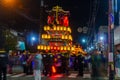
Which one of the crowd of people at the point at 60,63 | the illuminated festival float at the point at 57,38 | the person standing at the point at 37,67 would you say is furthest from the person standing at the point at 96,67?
the illuminated festival float at the point at 57,38

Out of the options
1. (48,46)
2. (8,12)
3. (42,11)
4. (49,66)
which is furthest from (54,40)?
(49,66)

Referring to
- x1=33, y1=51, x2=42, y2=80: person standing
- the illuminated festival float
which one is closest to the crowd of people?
→ x1=33, y1=51, x2=42, y2=80: person standing

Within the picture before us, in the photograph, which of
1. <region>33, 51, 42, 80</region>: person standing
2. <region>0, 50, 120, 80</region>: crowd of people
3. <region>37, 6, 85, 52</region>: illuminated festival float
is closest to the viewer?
<region>33, 51, 42, 80</region>: person standing

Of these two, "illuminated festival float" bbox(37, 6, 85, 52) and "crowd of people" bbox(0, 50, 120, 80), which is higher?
"illuminated festival float" bbox(37, 6, 85, 52)

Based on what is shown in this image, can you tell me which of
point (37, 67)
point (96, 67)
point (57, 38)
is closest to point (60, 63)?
point (96, 67)

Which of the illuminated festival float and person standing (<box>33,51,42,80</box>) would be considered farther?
the illuminated festival float

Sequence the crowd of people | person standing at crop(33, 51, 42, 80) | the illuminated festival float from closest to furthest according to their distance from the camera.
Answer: person standing at crop(33, 51, 42, 80) < the crowd of people < the illuminated festival float

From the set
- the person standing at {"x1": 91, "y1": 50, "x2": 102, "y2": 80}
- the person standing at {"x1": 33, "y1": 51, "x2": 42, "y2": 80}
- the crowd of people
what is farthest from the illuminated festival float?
the person standing at {"x1": 33, "y1": 51, "x2": 42, "y2": 80}

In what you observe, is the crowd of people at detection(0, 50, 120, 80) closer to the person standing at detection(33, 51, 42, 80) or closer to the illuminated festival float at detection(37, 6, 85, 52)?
the person standing at detection(33, 51, 42, 80)

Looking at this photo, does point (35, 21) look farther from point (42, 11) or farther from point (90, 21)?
point (90, 21)

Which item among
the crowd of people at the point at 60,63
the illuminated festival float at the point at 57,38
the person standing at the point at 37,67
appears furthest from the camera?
the illuminated festival float at the point at 57,38

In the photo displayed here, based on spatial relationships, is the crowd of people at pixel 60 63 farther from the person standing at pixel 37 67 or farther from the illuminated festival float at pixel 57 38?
the illuminated festival float at pixel 57 38

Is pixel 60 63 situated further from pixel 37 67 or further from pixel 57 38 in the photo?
pixel 57 38

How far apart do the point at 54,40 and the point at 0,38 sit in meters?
41.5
